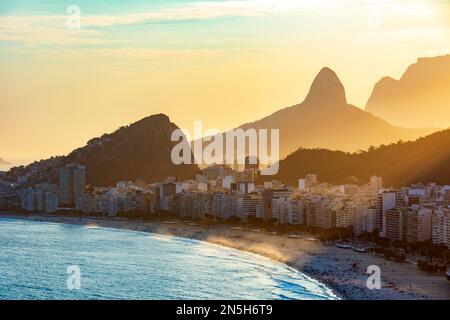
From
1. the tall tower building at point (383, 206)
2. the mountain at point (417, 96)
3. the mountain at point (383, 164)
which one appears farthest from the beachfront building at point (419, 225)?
the mountain at point (417, 96)

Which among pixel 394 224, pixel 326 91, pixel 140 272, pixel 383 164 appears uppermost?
pixel 326 91

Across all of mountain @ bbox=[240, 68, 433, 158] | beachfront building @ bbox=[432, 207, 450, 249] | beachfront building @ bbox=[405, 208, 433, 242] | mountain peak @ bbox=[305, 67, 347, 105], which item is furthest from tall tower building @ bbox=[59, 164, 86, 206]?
beachfront building @ bbox=[432, 207, 450, 249]

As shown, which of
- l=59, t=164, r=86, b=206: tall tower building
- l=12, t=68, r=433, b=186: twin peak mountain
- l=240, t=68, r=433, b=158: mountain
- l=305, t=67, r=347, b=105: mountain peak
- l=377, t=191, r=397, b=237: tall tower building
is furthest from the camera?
l=305, t=67, r=347, b=105: mountain peak

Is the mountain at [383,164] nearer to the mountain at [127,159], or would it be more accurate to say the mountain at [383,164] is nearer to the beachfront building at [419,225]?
the mountain at [127,159]

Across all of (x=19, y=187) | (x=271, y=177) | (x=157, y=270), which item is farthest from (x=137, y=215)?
(x=157, y=270)

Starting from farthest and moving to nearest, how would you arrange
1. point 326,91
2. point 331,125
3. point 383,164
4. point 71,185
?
point 331,125 < point 326,91 < point 71,185 < point 383,164

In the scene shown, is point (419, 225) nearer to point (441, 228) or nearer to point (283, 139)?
point (441, 228)

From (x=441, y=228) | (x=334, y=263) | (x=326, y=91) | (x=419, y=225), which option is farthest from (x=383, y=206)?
(x=326, y=91)

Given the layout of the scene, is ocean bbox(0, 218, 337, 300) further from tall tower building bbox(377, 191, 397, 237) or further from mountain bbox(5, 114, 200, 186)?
mountain bbox(5, 114, 200, 186)
